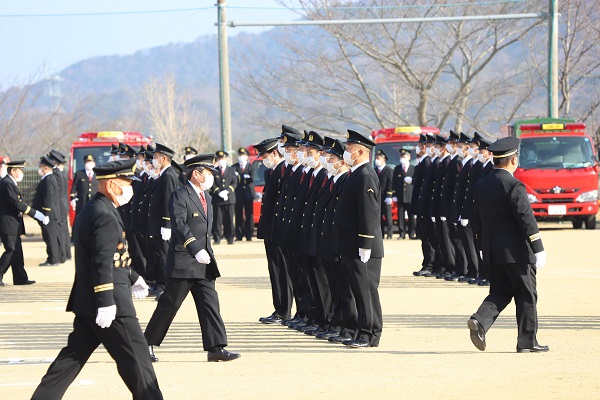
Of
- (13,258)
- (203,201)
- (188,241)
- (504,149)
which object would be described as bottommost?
(13,258)

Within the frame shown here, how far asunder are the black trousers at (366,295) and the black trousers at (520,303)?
123 cm

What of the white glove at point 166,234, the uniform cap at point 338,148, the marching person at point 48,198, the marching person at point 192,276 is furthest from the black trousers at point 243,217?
the marching person at point 192,276

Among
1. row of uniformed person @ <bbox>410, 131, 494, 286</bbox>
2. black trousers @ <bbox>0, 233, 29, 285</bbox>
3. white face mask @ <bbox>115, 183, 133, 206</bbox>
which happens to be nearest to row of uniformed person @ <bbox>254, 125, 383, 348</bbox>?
white face mask @ <bbox>115, 183, 133, 206</bbox>

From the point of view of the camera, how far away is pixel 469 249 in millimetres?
17875

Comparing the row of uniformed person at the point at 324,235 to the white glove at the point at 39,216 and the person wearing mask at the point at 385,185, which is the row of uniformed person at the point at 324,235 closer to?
the white glove at the point at 39,216

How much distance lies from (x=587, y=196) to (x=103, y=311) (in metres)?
21.5

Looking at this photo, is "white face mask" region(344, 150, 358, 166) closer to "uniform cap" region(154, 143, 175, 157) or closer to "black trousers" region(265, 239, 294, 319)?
"black trousers" region(265, 239, 294, 319)

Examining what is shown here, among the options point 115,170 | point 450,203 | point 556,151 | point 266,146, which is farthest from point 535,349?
point 556,151

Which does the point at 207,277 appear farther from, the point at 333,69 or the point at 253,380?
the point at 333,69

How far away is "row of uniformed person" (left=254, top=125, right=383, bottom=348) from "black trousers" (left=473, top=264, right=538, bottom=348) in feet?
4.25

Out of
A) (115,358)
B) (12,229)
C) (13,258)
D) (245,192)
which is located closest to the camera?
(115,358)

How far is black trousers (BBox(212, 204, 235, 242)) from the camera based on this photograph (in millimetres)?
28438

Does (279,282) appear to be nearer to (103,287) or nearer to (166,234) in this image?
(166,234)

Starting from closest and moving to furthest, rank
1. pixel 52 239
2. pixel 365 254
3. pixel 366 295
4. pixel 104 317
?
pixel 104 317 → pixel 365 254 → pixel 366 295 → pixel 52 239
